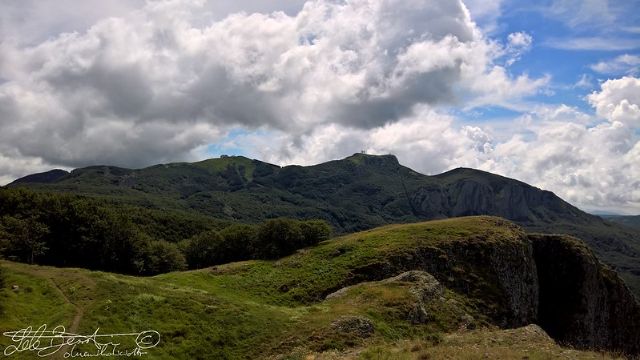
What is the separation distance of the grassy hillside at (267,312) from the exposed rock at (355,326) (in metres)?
0.10

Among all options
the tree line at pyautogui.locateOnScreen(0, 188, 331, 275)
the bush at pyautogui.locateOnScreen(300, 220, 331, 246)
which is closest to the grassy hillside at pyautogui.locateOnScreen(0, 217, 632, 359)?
the bush at pyautogui.locateOnScreen(300, 220, 331, 246)

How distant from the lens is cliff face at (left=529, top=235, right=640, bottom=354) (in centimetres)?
8881

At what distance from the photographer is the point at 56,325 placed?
38312mm

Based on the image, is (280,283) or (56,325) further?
(280,283)

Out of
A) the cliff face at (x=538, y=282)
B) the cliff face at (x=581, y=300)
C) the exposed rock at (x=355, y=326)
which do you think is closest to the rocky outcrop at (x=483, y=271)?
the cliff face at (x=538, y=282)

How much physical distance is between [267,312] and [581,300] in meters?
73.8

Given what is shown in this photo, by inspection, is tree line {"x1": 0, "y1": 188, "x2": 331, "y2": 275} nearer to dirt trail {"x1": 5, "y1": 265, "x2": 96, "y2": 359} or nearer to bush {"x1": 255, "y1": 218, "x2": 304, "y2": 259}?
bush {"x1": 255, "y1": 218, "x2": 304, "y2": 259}

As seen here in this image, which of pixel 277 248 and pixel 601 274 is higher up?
pixel 277 248

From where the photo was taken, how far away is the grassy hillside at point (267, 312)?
121ft

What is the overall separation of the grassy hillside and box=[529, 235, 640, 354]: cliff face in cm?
2100

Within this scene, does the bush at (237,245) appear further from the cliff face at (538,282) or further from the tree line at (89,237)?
the cliff face at (538,282)

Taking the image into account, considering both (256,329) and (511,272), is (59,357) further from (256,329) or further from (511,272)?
(511,272)

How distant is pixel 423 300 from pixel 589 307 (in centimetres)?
5756

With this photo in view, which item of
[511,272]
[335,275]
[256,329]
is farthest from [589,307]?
[256,329]
